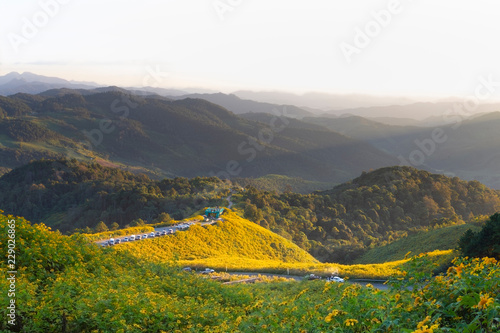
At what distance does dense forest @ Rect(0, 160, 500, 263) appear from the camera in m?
52.7

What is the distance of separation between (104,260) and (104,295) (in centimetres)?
458

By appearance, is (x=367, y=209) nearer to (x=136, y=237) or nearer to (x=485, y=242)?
(x=136, y=237)

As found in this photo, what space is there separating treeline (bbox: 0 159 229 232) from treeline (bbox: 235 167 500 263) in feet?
27.4

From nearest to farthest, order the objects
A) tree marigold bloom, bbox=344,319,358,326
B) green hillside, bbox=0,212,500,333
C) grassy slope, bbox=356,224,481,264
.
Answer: tree marigold bloom, bbox=344,319,358,326 → green hillside, bbox=0,212,500,333 → grassy slope, bbox=356,224,481,264

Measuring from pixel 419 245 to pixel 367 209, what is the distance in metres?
28.0

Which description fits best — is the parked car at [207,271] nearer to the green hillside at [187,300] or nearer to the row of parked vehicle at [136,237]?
the row of parked vehicle at [136,237]

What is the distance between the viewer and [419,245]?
37.2 m

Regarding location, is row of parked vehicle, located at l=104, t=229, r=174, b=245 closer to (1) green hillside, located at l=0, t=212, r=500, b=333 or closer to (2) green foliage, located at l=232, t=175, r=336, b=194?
(1) green hillside, located at l=0, t=212, r=500, b=333

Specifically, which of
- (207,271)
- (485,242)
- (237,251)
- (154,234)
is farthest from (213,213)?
(485,242)

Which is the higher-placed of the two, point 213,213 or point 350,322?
point 350,322

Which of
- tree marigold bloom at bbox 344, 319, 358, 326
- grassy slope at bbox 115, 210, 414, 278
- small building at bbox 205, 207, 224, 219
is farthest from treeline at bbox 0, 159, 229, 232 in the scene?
tree marigold bloom at bbox 344, 319, 358, 326

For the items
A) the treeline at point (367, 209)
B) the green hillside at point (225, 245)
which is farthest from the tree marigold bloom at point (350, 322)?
the treeline at point (367, 209)

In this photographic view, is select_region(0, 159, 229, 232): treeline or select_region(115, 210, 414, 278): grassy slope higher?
select_region(115, 210, 414, 278): grassy slope

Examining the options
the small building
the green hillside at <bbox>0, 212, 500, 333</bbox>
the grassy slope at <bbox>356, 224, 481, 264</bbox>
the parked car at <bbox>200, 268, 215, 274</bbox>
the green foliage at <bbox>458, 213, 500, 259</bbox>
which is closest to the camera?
the green hillside at <bbox>0, 212, 500, 333</bbox>
